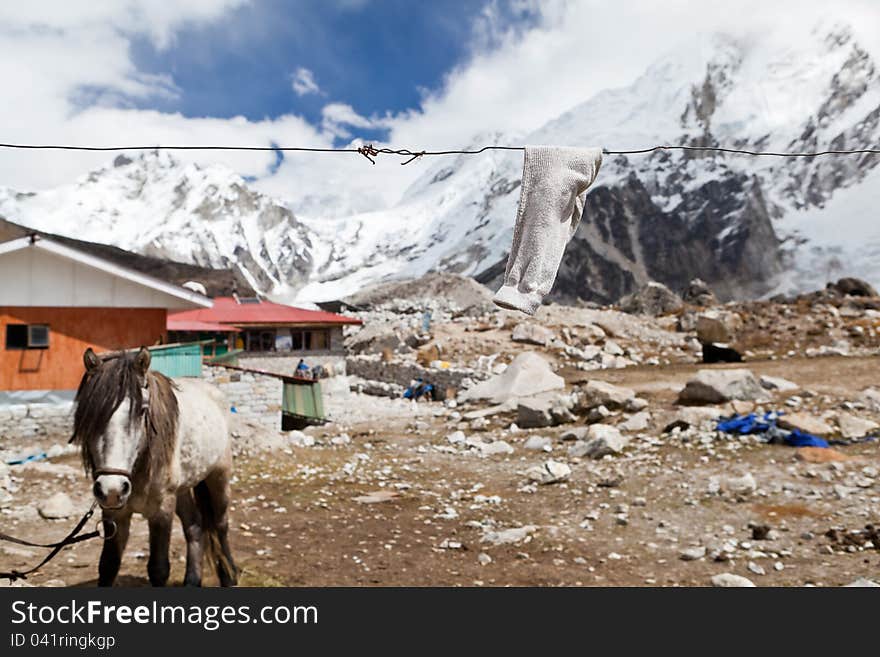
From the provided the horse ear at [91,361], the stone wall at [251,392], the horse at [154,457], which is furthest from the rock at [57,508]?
the stone wall at [251,392]

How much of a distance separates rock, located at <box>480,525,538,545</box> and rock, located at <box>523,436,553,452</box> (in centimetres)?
470

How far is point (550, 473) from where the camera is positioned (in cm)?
1077

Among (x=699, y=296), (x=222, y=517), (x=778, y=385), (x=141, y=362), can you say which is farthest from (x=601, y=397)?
(x=699, y=296)

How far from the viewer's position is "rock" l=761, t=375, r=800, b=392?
15711 millimetres

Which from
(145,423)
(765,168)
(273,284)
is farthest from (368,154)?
(273,284)

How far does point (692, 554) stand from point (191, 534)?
210 inches

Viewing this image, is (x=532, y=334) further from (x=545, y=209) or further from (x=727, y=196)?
(x=727, y=196)

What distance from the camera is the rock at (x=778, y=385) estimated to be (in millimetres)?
15711

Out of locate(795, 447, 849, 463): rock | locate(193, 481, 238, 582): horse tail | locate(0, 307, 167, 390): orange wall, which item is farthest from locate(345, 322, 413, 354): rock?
locate(193, 481, 238, 582): horse tail

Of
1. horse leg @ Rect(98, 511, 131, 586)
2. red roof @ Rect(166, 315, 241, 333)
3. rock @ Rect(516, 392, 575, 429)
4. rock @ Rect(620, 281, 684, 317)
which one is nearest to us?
horse leg @ Rect(98, 511, 131, 586)

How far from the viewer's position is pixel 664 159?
11269 cm

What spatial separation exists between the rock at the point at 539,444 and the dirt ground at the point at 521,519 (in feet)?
0.57

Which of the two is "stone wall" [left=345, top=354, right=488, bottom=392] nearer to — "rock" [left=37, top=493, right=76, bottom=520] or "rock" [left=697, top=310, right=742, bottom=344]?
"rock" [left=697, top=310, right=742, bottom=344]

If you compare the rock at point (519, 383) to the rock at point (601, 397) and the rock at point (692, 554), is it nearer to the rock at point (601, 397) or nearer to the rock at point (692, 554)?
the rock at point (601, 397)
